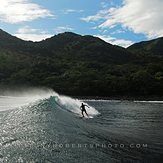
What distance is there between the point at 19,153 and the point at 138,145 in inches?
437

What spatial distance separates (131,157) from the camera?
79.0ft

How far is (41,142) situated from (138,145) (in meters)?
8.47

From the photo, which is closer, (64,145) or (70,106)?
(64,145)

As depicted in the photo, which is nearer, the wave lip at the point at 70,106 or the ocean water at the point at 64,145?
the ocean water at the point at 64,145

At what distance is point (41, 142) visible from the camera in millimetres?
25531

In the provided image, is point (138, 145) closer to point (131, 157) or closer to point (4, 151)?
point (131, 157)

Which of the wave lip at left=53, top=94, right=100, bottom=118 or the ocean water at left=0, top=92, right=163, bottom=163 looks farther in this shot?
the wave lip at left=53, top=94, right=100, bottom=118

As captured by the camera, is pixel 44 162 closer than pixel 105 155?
Yes

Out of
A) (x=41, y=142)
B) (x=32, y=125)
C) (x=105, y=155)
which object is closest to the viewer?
(x=105, y=155)

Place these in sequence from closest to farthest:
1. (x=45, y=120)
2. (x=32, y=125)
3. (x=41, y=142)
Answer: (x=41, y=142)
(x=32, y=125)
(x=45, y=120)

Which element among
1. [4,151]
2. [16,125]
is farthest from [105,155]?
[16,125]

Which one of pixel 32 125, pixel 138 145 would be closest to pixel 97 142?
pixel 138 145

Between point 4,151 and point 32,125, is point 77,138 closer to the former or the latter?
point 32,125

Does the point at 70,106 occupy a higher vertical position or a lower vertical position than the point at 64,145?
higher
